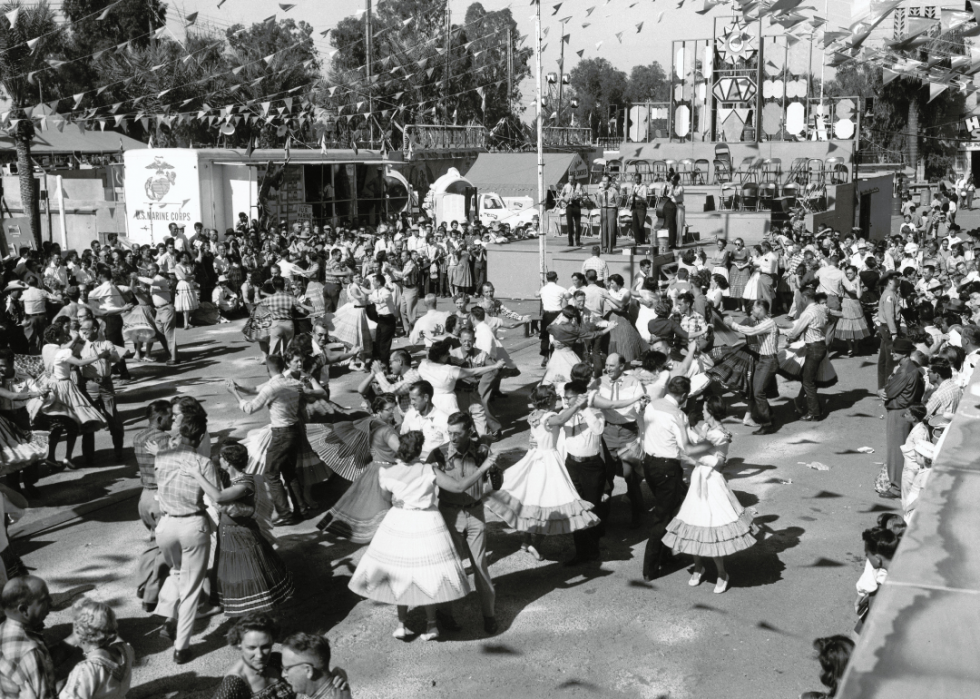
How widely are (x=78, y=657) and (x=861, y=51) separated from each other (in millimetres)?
12741

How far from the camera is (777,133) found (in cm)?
3769

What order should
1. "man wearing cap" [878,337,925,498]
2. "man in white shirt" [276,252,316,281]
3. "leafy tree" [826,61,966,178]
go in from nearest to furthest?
"man wearing cap" [878,337,925,498] < "man in white shirt" [276,252,316,281] < "leafy tree" [826,61,966,178]

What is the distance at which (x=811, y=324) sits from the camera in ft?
37.5

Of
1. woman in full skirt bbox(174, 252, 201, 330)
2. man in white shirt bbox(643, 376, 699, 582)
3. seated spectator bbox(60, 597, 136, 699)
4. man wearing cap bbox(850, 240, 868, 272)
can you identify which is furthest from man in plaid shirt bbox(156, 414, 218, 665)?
man wearing cap bbox(850, 240, 868, 272)

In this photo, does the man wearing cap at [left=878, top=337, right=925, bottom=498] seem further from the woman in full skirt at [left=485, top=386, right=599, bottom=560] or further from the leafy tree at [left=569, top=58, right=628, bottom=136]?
the leafy tree at [left=569, top=58, right=628, bottom=136]

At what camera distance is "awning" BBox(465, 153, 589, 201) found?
103 feet

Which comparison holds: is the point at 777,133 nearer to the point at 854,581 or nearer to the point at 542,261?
the point at 542,261

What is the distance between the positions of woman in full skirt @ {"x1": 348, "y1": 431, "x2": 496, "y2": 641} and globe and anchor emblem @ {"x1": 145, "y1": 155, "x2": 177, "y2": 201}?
756 inches

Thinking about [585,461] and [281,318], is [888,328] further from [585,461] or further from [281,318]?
[281,318]

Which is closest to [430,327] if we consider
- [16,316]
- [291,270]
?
[291,270]

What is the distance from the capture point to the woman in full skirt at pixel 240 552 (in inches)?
244

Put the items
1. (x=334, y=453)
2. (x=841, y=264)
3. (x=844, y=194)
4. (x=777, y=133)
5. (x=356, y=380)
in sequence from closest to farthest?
1. (x=334, y=453)
2. (x=356, y=380)
3. (x=841, y=264)
4. (x=844, y=194)
5. (x=777, y=133)

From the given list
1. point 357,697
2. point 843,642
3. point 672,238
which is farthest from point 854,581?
point 672,238

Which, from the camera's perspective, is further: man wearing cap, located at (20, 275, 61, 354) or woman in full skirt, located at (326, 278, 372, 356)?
man wearing cap, located at (20, 275, 61, 354)
